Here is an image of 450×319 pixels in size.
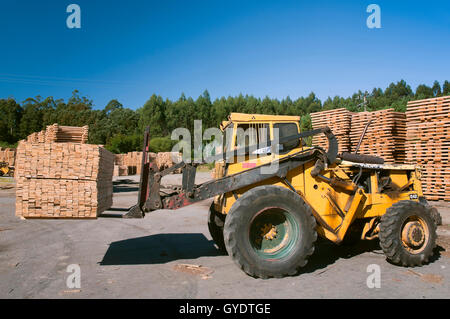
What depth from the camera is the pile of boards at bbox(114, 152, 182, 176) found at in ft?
120

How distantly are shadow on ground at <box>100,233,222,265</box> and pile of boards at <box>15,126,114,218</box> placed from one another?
1.32m

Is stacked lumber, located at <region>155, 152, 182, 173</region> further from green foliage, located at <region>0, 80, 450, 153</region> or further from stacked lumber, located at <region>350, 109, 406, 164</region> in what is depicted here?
stacked lumber, located at <region>350, 109, 406, 164</region>

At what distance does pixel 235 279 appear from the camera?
511 cm

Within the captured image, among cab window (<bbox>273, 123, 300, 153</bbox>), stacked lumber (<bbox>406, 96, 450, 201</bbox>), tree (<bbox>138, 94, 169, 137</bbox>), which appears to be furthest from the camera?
tree (<bbox>138, 94, 169, 137</bbox>)

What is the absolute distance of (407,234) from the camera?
576 centimetres

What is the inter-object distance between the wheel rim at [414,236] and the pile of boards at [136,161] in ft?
100

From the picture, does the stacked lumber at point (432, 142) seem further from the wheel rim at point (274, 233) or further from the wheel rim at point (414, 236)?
the wheel rim at point (274, 233)

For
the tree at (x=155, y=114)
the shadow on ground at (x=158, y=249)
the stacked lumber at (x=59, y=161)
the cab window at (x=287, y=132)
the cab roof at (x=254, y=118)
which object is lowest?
the shadow on ground at (x=158, y=249)

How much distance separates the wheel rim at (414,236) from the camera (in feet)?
18.9

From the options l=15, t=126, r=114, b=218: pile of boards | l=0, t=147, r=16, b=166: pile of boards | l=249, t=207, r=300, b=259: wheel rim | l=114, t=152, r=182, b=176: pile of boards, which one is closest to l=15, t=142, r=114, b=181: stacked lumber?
l=15, t=126, r=114, b=218: pile of boards

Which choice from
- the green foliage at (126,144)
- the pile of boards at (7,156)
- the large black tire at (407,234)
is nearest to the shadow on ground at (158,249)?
the large black tire at (407,234)

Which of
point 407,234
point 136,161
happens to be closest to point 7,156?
point 136,161

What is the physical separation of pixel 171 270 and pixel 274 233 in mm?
1880

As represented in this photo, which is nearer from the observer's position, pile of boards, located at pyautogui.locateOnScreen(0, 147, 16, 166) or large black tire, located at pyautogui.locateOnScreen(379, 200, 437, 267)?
large black tire, located at pyautogui.locateOnScreen(379, 200, 437, 267)
